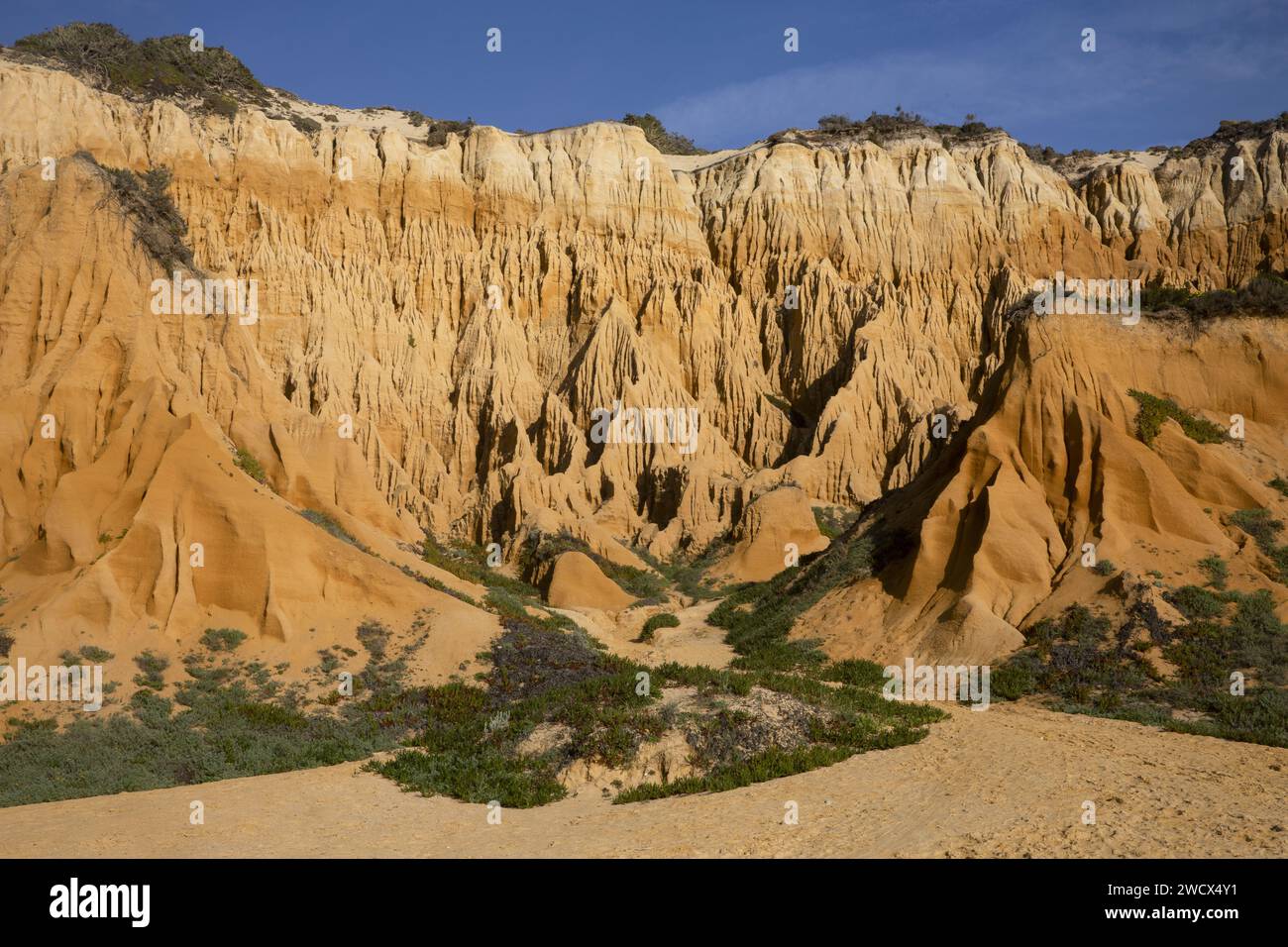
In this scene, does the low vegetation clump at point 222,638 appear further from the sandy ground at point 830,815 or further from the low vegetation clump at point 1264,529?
the low vegetation clump at point 1264,529

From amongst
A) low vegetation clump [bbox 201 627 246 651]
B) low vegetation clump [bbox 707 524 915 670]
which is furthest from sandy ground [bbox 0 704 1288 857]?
low vegetation clump [bbox 707 524 915 670]

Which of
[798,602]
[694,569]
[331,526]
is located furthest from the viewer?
[694,569]

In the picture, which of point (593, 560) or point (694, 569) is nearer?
point (593, 560)

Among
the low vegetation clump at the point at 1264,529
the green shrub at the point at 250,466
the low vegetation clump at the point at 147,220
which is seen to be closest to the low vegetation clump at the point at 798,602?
the low vegetation clump at the point at 1264,529

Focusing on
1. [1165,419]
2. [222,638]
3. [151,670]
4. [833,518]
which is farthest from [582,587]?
[1165,419]

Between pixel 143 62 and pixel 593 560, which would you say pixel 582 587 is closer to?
pixel 593 560

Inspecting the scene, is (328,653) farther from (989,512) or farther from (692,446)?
(692,446)
